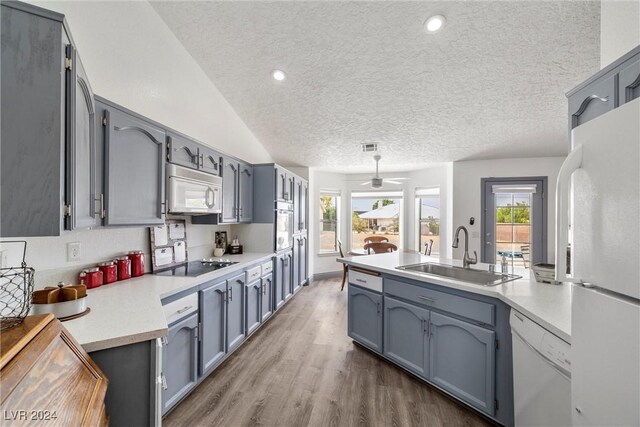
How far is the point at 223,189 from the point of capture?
2.85 m

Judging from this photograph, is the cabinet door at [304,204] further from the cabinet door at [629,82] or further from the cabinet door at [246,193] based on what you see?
the cabinet door at [629,82]

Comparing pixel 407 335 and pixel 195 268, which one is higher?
pixel 195 268

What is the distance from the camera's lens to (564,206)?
0.76m

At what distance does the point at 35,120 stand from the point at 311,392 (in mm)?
2281

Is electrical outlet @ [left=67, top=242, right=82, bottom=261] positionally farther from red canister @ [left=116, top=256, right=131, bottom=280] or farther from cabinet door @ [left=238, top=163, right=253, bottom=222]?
cabinet door @ [left=238, top=163, right=253, bottom=222]

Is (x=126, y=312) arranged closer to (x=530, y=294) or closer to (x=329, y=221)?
(x=530, y=294)

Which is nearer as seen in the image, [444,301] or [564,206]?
[564,206]

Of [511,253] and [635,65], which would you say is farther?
[511,253]

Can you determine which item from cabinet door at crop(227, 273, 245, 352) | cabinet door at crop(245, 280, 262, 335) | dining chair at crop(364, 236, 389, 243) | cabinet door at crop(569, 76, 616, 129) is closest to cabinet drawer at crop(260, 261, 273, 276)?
cabinet door at crop(245, 280, 262, 335)

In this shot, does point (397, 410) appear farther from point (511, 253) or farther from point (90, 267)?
point (511, 253)

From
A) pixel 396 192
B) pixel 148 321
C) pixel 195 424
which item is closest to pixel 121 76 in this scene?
pixel 148 321

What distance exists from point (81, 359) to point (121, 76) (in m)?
2.01

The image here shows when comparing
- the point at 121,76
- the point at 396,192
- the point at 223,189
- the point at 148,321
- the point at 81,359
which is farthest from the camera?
the point at 396,192

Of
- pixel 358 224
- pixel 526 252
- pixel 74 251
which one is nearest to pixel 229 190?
pixel 74 251
